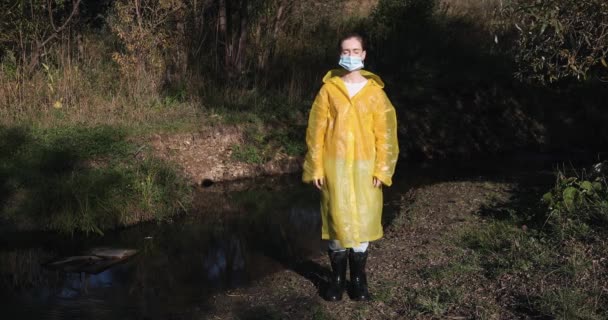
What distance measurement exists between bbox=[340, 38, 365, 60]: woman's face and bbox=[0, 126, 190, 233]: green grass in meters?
4.37

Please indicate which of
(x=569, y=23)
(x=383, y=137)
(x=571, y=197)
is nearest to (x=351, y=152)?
(x=383, y=137)

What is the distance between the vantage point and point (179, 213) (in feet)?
30.5

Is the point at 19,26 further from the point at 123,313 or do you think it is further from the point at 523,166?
the point at 523,166

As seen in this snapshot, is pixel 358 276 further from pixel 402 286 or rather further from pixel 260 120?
pixel 260 120

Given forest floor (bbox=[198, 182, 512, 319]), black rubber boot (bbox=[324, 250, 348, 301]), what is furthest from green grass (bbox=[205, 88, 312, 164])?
black rubber boot (bbox=[324, 250, 348, 301])

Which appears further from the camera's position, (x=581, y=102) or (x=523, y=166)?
(x=581, y=102)

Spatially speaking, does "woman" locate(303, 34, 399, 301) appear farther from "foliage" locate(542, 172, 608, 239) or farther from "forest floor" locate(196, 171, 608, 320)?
→ "foliage" locate(542, 172, 608, 239)

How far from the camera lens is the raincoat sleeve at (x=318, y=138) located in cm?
540

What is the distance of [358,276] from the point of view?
5.66 meters

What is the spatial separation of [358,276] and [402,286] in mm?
467

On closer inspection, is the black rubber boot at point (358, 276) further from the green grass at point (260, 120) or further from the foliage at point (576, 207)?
the green grass at point (260, 120)

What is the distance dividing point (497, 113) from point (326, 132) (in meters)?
8.96

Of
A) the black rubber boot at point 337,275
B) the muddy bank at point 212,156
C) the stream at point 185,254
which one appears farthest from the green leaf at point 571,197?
the muddy bank at point 212,156

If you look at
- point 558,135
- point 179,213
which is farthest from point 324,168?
point 558,135
